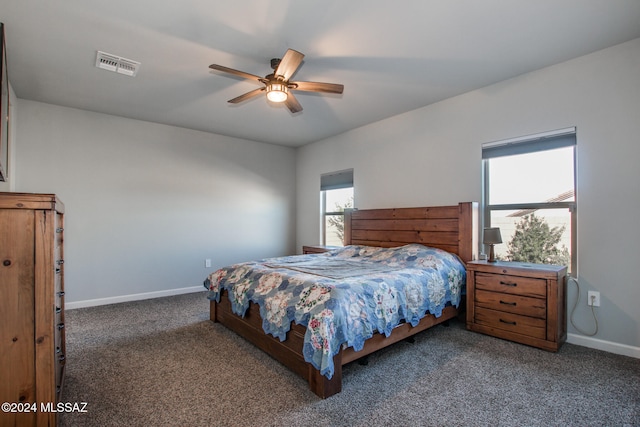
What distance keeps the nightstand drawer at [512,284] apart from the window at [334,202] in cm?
239

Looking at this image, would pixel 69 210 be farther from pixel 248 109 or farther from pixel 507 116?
pixel 507 116

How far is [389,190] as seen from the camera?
14.0ft

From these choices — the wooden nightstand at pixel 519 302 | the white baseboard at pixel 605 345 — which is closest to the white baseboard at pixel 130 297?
the wooden nightstand at pixel 519 302

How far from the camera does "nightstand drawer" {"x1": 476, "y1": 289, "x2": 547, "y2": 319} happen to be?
257cm

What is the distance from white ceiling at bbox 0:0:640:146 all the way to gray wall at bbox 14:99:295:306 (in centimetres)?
57

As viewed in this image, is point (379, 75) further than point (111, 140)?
No

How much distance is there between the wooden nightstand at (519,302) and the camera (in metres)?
2.52

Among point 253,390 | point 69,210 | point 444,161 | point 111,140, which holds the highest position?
point 111,140

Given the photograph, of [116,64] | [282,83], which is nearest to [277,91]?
[282,83]

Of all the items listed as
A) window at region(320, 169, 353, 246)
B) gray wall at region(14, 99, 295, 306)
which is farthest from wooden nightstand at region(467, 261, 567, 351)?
gray wall at region(14, 99, 295, 306)

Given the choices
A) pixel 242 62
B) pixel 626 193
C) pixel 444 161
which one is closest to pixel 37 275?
pixel 242 62

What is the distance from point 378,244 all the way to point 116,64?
3449mm

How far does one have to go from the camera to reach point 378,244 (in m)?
4.19

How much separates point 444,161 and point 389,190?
0.84 m
